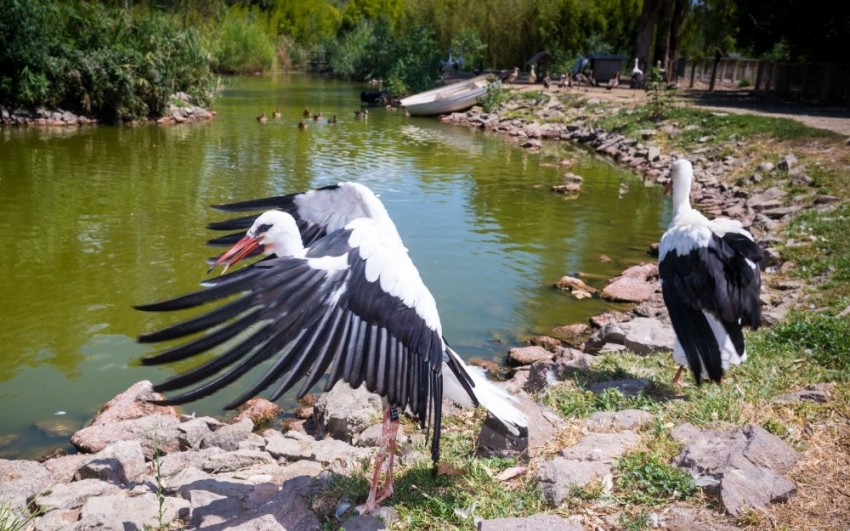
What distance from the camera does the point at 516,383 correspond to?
241 inches

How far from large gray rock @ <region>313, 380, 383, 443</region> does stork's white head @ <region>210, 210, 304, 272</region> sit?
5.15ft

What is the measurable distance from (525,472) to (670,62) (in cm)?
2957

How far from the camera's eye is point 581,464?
3.77m

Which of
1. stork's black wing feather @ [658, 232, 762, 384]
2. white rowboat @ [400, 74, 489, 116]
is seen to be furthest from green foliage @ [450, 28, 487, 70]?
stork's black wing feather @ [658, 232, 762, 384]

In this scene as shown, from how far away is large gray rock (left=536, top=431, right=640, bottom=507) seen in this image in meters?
3.60

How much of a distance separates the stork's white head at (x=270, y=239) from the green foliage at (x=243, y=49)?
4753 centimetres

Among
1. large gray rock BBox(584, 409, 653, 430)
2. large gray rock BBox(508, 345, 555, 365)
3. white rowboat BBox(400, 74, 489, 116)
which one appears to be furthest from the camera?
white rowboat BBox(400, 74, 489, 116)

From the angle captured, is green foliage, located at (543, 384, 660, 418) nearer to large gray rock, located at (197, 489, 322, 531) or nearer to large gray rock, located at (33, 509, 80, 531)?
large gray rock, located at (197, 489, 322, 531)

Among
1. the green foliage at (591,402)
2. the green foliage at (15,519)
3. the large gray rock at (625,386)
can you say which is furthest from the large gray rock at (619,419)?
the green foliage at (15,519)

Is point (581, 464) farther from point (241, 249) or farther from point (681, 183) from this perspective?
point (681, 183)

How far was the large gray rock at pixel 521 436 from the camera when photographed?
4074 mm

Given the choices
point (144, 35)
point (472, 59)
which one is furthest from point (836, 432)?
point (472, 59)

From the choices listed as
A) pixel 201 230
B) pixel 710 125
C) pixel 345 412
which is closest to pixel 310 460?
pixel 345 412

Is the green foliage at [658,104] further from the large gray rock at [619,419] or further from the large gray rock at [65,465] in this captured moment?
the large gray rock at [65,465]
